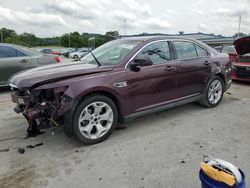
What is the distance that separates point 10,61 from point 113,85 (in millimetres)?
4143

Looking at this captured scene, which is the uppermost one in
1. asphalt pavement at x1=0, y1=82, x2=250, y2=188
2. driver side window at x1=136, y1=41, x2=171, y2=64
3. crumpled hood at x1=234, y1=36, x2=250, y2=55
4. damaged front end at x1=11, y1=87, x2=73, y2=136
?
crumpled hood at x1=234, y1=36, x2=250, y2=55

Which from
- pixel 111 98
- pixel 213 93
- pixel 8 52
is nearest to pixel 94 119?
pixel 111 98

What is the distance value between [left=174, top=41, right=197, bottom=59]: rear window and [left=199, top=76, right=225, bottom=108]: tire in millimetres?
758

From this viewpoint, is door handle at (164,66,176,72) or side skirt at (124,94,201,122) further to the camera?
door handle at (164,66,176,72)

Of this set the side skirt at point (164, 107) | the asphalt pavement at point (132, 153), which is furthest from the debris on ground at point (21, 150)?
the side skirt at point (164, 107)

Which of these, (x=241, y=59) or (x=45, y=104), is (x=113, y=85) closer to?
(x=45, y=104)

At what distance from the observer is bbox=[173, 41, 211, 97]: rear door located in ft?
13.6

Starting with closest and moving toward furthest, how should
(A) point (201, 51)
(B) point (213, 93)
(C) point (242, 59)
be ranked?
1. (A) point (201, 51)
2. (B) point (213, 93)
3. (C) point (242, 59)

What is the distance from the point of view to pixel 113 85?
3.24m

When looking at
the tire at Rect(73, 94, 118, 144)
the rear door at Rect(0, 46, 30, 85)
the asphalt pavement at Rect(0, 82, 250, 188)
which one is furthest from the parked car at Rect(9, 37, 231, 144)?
the rear door at Rect(0, 46, 30, 85)

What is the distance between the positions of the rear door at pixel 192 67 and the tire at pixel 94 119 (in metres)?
1.57

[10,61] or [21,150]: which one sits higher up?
[10,61]

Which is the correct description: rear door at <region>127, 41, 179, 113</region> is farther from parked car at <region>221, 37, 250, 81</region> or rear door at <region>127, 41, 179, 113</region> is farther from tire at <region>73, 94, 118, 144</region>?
parked car at <region>221, 37, 250, 81</region>

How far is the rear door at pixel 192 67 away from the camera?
413 cm
